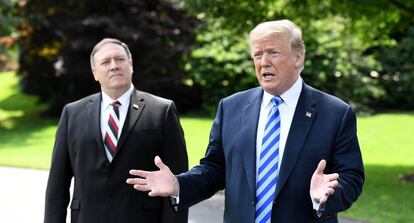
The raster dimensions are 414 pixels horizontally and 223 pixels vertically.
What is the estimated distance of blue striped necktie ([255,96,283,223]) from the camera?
344 cm

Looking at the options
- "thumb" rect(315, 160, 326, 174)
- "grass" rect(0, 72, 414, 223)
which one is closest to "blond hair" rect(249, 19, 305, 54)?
"thumb" rect(315, 160, 326, 174)

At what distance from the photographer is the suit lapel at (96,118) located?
16.0 feet

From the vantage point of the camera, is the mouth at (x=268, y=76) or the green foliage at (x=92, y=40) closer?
the mouth at (x=268, y=76)

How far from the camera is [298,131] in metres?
3.45

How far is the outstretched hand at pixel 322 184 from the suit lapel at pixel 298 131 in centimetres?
18

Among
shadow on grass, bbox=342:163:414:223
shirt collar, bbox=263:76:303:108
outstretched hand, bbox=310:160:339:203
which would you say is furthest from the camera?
shadow on grass, bbox=342:163:414:223

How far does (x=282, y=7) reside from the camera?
42.2ft

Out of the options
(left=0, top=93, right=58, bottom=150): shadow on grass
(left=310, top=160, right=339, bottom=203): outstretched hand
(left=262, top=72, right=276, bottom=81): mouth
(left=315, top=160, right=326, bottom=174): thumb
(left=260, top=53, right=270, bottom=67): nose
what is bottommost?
(left=0, top=93, right=58, bottom=150): shadow on grass

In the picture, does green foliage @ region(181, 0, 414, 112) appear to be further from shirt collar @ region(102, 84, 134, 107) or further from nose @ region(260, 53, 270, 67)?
nose @ region(260, 53, 270, 67)

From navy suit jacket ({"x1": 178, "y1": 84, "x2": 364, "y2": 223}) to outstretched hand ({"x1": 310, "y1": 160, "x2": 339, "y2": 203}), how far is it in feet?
0.22

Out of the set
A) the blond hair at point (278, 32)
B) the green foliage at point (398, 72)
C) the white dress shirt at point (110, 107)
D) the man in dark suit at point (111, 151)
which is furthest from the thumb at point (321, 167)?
the green foliage at point (398, 72)

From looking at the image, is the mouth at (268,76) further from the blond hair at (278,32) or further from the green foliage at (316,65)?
the green foliage at (316,65)

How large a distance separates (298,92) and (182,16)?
23.3 m

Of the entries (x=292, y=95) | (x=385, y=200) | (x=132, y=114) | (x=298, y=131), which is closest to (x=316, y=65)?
(x=385, y=200)
